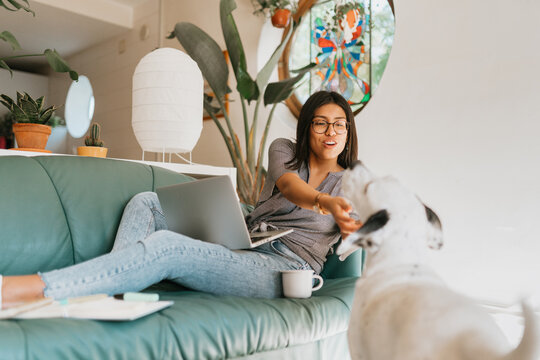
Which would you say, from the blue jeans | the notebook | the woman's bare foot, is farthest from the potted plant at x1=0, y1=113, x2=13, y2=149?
the notebook

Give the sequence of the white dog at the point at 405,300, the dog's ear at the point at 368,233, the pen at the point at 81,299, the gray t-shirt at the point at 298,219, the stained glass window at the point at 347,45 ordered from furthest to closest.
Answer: the stained glass window at the point at 347,45 < the gray t-shirt at the point at 298,219 < the pen at the point at 81,299 < the dog's ear at the point at 368,233 < the white dog at the point at 405,300

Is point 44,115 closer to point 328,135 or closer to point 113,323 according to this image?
point 328,135

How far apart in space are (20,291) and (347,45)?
296 centimetres

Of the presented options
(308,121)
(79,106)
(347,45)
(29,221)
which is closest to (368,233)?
(308,121)

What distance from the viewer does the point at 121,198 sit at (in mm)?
1842

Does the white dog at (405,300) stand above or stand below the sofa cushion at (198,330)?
above

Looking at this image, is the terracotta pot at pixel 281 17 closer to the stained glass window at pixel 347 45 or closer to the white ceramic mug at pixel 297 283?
the stained glass window at pixel 347 45

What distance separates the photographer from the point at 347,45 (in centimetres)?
355

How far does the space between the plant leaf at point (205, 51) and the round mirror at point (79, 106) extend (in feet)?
9.15

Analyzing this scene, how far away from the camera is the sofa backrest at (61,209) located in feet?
5.10

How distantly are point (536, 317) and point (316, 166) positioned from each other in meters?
1.21

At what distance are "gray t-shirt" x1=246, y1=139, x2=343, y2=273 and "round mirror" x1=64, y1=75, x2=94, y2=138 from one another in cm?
431

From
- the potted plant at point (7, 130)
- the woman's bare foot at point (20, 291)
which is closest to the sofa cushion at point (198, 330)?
the woman's bare foot at point (20, 291)

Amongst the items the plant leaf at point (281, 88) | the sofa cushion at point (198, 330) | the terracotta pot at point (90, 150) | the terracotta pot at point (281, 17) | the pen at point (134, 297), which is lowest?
the sofa cushion at point (198, 330)
